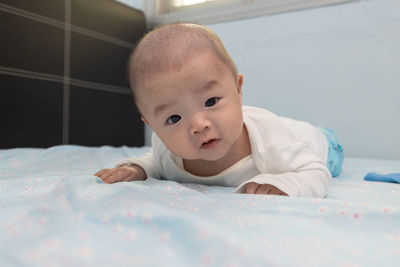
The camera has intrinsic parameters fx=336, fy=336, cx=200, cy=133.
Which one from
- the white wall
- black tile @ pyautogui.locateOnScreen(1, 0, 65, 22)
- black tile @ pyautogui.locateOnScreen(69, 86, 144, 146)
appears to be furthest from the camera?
black tile @ pyautogui.locateOnScreen(69, 86, 144, 146)

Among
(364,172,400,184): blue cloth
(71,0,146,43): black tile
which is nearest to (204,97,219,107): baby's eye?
(364,172,400,184): blue cloth

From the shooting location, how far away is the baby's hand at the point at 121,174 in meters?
0.83

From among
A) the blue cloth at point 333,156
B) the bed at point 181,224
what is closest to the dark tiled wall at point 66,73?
the bed at point 181,224

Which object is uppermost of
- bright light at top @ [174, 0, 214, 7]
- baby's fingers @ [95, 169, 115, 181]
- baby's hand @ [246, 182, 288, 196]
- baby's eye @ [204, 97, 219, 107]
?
bright light at top @ [174, 0, 214, 7]

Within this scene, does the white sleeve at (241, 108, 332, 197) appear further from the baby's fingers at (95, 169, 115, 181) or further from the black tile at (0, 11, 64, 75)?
the black tile at (0, 11, 64, 75)

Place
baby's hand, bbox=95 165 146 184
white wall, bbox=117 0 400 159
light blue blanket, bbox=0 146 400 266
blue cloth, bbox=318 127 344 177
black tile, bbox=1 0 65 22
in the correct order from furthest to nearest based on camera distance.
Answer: black tile, bbox=1 0 65 22
white wall, bbox=117 0 400 159
blue cloth, bbox=318 127 344 177
baby's hand, bbox=95 165 146 184
light blue blanket, bbox=0 146 400 266

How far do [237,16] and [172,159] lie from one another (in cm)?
157

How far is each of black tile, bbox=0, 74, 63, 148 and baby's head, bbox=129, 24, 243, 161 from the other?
49.7 inches

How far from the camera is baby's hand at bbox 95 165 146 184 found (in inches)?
32.8

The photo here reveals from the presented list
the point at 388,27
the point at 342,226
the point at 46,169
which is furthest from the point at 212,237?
the point at 388,27

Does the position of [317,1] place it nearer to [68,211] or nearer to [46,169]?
[46,169]

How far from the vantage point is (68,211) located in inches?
19.7

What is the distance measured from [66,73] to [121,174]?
1.44m

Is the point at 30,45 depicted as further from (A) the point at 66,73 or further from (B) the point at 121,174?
(B) the point at 121,174
